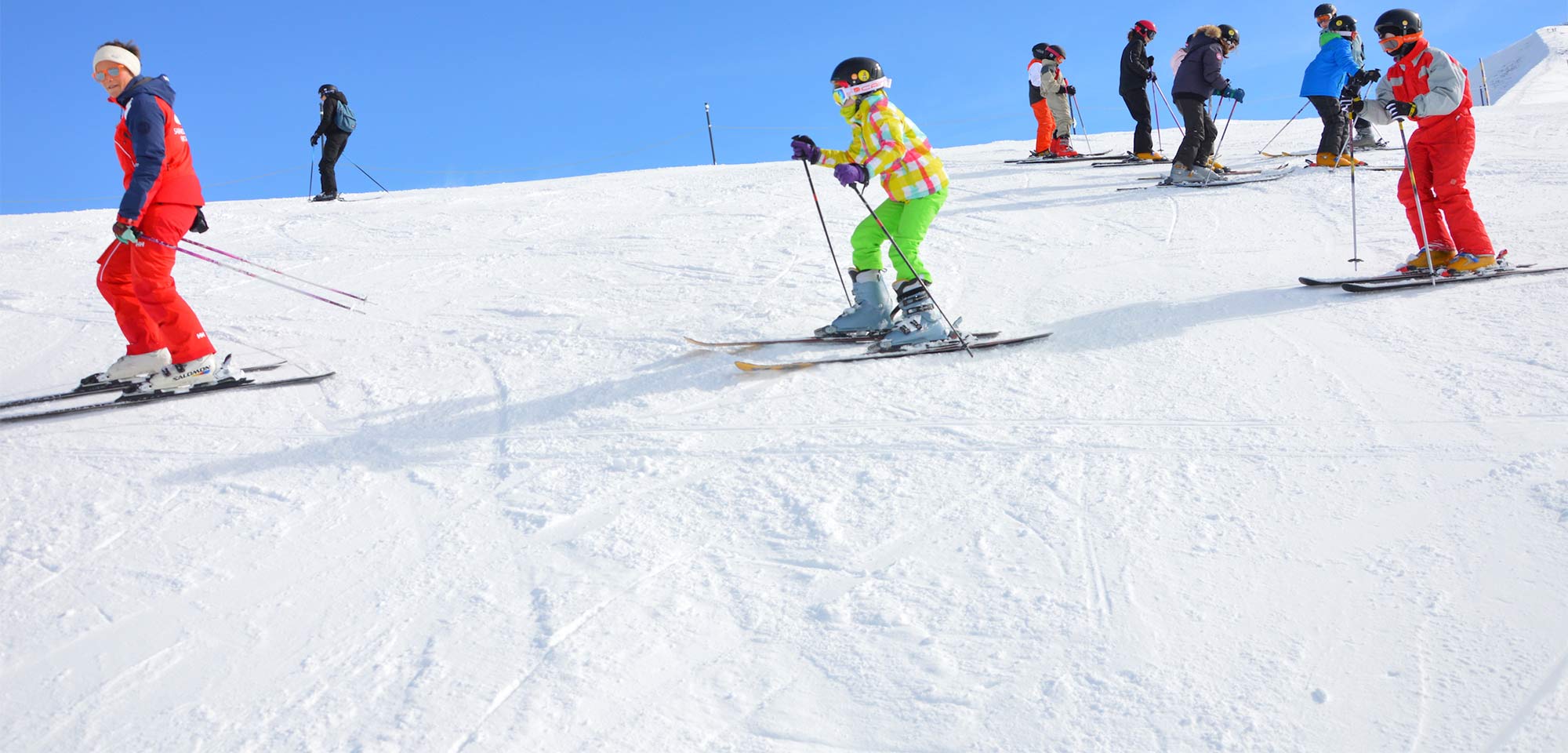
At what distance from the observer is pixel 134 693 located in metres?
2.85

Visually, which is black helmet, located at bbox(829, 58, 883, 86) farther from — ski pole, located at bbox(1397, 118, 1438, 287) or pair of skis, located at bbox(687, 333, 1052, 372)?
ski pole, located at bbox(1397, 118, 1438, 287)

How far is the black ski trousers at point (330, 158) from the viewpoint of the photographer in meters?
13.6

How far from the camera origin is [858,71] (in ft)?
16.7

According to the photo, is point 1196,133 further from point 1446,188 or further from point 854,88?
point 854,88

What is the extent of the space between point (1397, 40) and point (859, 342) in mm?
3715

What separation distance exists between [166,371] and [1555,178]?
11008 millimetres

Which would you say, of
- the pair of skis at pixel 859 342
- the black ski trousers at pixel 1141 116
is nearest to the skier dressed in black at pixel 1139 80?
the black ski trousers at pixel 1141 116

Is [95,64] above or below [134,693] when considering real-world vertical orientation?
above

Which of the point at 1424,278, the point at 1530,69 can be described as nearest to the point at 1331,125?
the point at 1424,278

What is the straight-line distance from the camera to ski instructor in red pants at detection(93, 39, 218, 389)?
16.3 ft

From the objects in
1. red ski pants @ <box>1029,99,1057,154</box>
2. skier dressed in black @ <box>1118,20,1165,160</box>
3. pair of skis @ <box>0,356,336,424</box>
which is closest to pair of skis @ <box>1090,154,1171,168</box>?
skier dressed in black @ <box>1118,20,1165,160</box>

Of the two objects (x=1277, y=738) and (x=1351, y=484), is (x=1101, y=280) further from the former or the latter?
(x=1277, y=738)

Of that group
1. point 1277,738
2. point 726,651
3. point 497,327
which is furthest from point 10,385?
point 1277,738

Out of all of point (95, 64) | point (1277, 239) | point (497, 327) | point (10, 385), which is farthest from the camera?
point (1277, 239)
